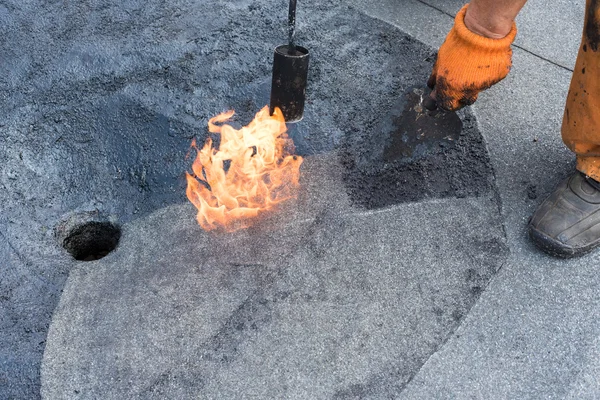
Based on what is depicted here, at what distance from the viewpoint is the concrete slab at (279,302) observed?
1.67m

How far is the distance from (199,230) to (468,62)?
1.31 meters

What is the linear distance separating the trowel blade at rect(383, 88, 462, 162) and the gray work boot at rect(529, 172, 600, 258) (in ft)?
1.73

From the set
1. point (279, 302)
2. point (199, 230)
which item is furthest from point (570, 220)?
point (199, 230)

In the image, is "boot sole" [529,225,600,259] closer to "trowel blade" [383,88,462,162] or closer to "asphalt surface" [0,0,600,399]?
"asphalt surface" [0,0,600,399]

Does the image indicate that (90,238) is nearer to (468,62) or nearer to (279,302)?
(279,302)

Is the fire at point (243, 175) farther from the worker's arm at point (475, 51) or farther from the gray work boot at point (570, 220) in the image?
the gray work boot at point (570, 220)

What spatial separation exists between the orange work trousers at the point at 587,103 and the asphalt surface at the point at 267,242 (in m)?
0.28

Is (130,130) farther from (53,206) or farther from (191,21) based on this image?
(191,21)

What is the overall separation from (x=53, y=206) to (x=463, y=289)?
5.71ft

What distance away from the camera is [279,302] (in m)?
1.83

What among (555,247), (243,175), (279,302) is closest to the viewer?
(279,302)

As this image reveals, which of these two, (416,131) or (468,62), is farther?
(416,131)

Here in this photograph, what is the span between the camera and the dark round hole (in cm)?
213

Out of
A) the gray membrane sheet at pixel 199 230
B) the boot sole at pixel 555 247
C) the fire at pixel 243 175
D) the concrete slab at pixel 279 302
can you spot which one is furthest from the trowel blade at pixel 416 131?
the boot sole at pixel 555 247
